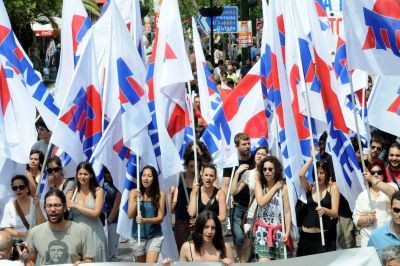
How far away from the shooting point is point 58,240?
7.89 meters

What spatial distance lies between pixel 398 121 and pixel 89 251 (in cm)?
291

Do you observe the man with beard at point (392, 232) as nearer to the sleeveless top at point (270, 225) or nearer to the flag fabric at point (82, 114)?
the sleeveless top at point (270, 225)

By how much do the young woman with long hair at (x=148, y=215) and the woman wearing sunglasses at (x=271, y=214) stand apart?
0.92 meters

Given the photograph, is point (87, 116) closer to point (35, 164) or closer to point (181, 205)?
point (35, 164)

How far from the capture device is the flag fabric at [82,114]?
9.96 metres

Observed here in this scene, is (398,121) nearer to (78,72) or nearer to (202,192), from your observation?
→ (202,192)

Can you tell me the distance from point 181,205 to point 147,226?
84 centimetres

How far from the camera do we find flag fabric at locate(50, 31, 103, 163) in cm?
996

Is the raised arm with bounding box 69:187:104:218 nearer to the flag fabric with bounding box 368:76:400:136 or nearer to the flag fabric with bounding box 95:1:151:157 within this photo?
the flag fabric with bounding box 95:1:151:157

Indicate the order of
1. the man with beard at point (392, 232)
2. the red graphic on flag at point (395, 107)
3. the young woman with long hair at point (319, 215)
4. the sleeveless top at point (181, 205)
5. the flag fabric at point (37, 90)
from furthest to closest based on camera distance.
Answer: the flag fabric at point (37, 90) < the sleeveless top at point (181, 205) < the young woman with long hair at point (319, 215) < the red graphic on flag at point (395, 107) < the man with beard at point (392, 232)

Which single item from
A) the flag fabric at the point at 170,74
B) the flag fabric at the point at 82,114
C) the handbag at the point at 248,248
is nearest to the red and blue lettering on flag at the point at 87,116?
the flag fabric at the point at 82,114

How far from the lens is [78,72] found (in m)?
10.2

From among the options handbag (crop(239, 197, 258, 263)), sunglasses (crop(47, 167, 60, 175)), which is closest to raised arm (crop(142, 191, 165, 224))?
handbag (crop(239, 197, 258, 263))

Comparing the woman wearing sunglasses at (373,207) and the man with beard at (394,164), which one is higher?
the man with beard at (394,164)
